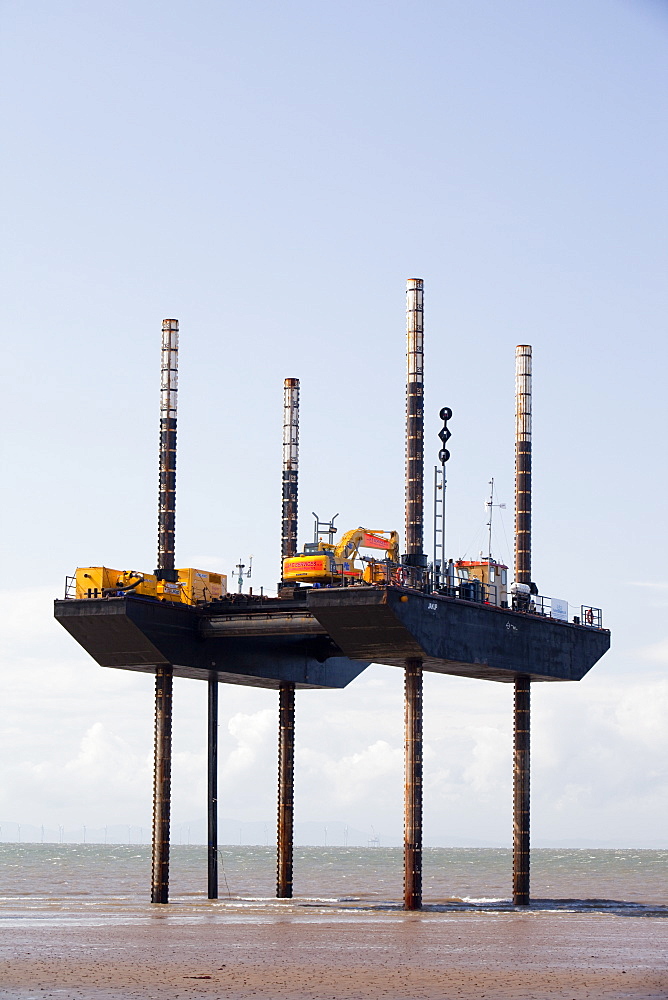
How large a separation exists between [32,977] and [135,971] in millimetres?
3107

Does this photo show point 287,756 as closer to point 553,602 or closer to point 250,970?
point 553,602

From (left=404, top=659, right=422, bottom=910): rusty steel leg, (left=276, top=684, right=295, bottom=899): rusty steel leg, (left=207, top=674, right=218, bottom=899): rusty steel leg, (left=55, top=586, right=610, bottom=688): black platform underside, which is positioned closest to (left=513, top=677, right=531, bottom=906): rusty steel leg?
(left=55, top=586, right=610, bottom=688): black platform underside

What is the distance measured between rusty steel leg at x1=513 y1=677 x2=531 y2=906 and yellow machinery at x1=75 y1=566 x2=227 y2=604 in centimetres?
1704

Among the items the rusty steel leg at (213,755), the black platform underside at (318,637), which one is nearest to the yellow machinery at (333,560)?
the black platform underside at (318,637)

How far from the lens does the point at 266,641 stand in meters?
81.8

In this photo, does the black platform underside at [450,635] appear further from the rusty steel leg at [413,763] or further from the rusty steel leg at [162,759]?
the rusty steel leg at [162,759]

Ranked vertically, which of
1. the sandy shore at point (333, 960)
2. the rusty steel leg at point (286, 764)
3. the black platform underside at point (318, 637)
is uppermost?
the black platform underside at point (318, 637)

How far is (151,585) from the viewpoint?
250 feet

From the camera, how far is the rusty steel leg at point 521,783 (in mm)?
84375

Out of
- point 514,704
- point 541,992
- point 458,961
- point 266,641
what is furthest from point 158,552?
point 541,992

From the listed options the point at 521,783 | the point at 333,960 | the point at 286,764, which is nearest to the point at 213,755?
the point at 286,764

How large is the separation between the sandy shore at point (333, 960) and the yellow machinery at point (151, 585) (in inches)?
666

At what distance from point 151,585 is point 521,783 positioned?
2294 cm

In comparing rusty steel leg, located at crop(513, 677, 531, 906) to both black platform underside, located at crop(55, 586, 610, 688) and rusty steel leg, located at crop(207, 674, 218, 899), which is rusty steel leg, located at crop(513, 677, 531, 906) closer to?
black platform underside, located at crop(55, 586, 610, 688)
